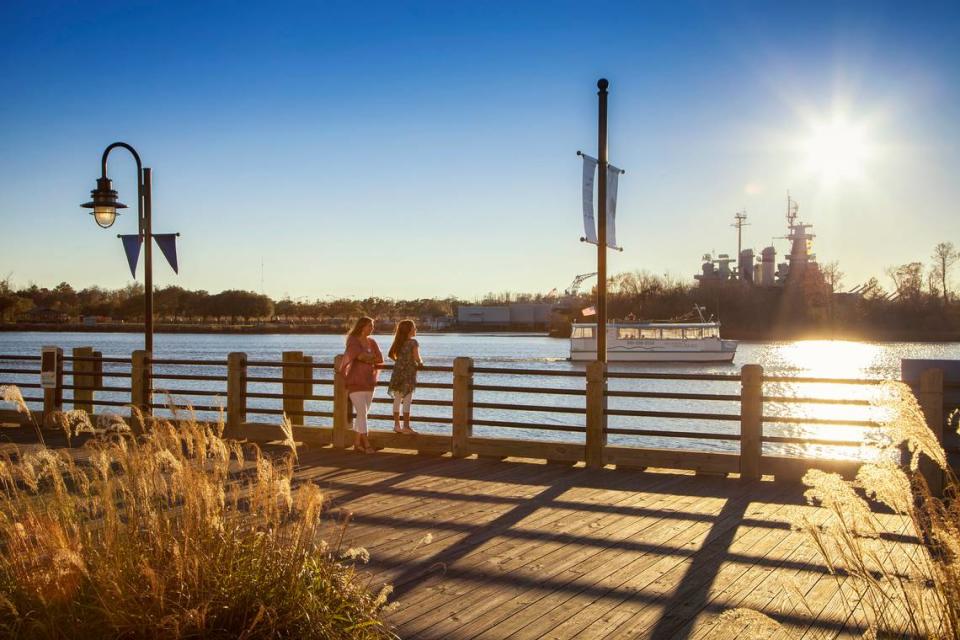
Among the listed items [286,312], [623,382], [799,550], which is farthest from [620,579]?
[286,312]

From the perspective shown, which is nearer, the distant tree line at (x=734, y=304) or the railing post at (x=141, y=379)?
the railing post at (x=141, y=379)

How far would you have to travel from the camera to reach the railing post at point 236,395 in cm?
1331

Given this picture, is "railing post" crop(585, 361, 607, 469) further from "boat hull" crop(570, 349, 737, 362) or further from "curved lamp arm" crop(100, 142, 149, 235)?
"boat hull" crop(570, 349, 737, 362)

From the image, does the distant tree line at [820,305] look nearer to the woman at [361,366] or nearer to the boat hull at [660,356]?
the boat hull at [660,356]

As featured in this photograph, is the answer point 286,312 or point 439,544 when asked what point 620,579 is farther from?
point 286,312

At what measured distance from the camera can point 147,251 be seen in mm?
15047

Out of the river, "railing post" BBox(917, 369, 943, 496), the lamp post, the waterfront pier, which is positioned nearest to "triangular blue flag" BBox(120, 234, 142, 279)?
the lamp post

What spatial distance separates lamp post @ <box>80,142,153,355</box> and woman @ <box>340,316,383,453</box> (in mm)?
4804

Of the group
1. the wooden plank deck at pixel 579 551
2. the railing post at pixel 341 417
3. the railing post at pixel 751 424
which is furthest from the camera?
the railing post at pixel 341 417

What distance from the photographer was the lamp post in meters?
14.0

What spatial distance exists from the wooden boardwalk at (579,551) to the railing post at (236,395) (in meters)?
3.39

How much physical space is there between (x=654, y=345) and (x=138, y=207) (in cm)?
5773

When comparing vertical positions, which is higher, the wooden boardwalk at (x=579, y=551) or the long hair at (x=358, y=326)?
the long hair at (x=358, y=326)

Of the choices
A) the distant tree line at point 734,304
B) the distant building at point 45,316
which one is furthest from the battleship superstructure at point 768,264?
the distant building at point 45,316
